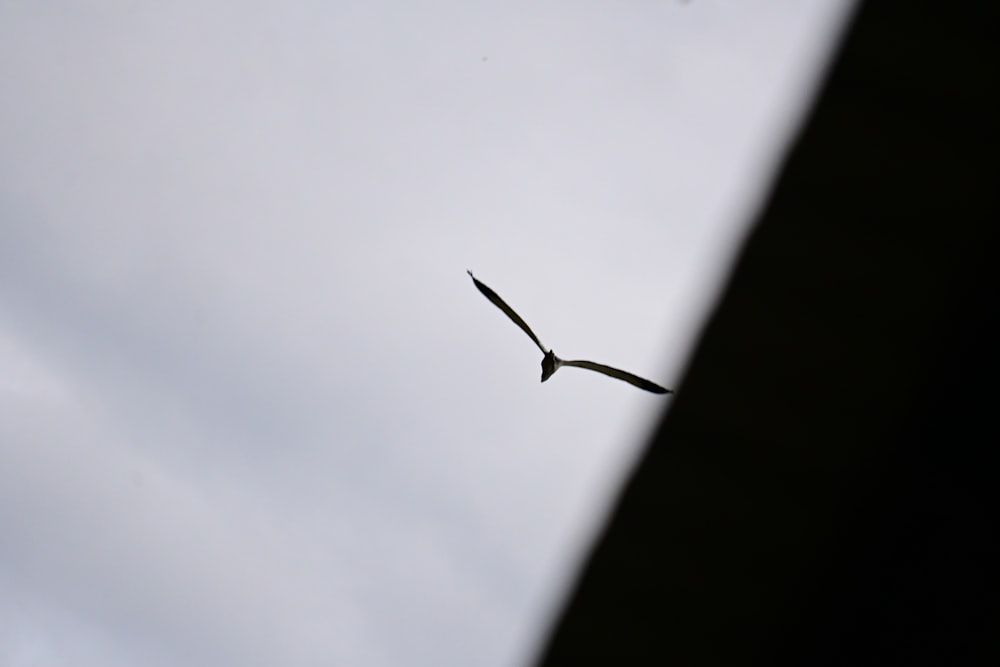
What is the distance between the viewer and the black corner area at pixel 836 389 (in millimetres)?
1281

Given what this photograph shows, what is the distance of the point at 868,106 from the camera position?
1.33 meters

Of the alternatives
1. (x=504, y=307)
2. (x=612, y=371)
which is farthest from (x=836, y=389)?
(x=504, y=307)

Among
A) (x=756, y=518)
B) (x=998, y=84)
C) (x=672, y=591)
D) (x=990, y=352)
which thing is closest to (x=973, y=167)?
(x=998, y=84)

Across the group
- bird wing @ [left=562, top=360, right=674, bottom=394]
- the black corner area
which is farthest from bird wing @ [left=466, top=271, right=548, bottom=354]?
the black corner area

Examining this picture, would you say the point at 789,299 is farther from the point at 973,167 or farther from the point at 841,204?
the point at 973,167

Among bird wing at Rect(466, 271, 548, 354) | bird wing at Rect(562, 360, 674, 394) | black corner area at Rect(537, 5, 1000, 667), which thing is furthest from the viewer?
bird wing at Rect(466, 271, 548, 354)

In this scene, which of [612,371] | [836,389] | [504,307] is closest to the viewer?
[836,389]

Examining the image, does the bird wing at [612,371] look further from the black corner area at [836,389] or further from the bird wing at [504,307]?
the black corner area at [836,389]

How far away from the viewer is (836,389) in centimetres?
129

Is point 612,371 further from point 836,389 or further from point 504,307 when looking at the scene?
point 836,389

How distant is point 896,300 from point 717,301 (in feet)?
0.87

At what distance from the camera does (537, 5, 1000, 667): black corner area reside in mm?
1281

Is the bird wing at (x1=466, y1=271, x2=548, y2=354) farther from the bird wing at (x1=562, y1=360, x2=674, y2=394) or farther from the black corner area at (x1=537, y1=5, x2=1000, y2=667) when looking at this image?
the black corner area at (x1=537, y1=5, x2=1000, y2=667)

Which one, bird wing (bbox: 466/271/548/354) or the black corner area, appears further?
bird wing (bbox: 466/271/548/354)
